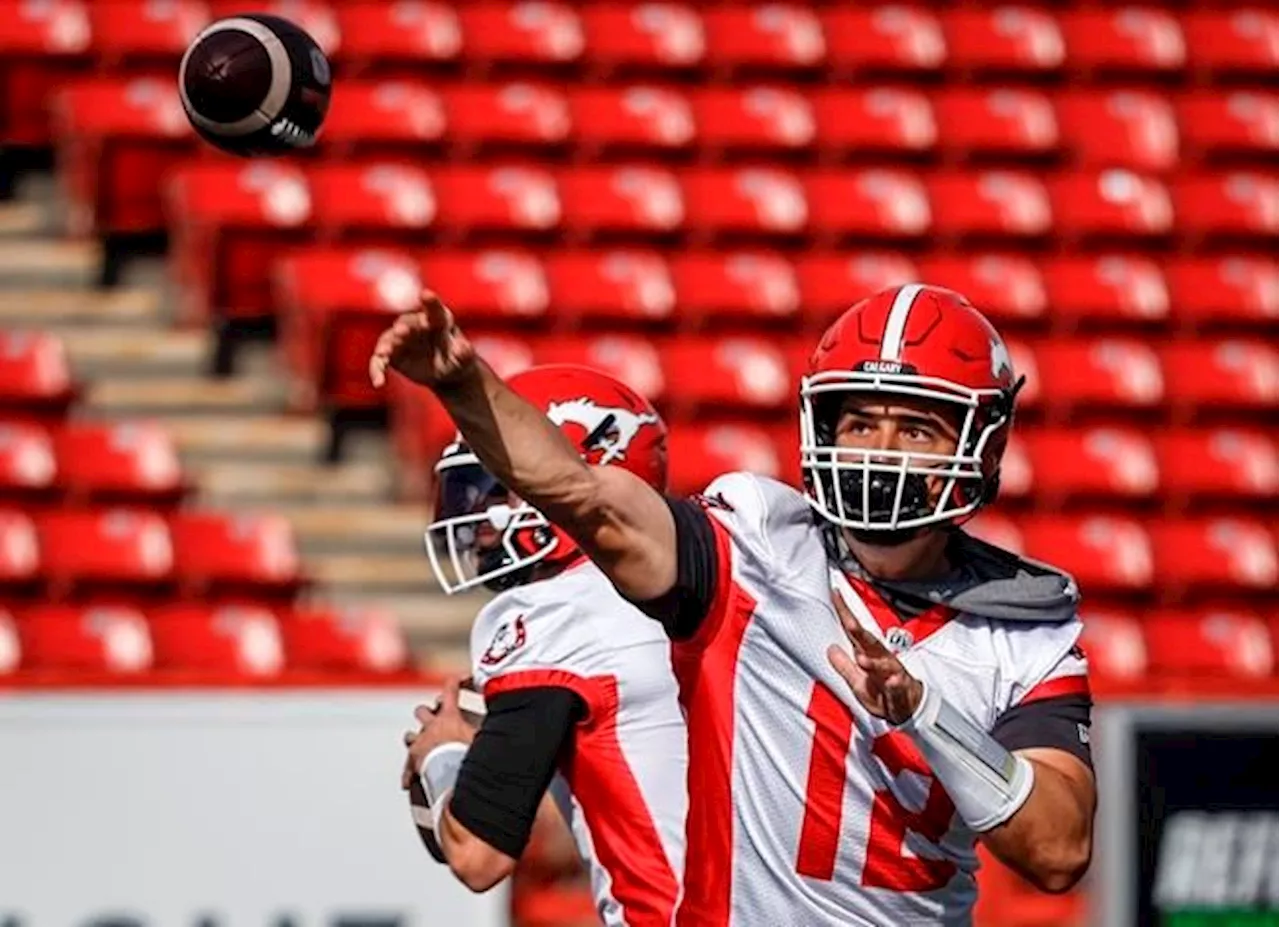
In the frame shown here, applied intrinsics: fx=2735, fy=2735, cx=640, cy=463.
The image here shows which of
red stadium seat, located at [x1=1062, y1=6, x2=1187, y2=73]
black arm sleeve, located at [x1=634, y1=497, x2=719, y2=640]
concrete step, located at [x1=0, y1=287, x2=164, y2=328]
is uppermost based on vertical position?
red stadium seat, located at [x1=1062, y1=6, x2=1187, y2=73]

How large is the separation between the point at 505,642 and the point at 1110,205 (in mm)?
7417

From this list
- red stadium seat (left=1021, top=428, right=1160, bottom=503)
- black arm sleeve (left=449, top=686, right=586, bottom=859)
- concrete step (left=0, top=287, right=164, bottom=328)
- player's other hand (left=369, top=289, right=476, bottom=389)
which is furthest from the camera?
red stadium seat (left=1021, top=428, right=1160, bottom=503)

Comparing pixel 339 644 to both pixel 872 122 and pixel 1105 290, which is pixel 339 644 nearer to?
pixel 872 122

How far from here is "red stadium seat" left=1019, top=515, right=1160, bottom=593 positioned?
9438 millimetres

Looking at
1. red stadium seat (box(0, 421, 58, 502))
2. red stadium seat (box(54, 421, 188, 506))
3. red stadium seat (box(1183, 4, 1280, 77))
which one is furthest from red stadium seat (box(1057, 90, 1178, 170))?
red stadium seat (box(0, 421, 58, 502))

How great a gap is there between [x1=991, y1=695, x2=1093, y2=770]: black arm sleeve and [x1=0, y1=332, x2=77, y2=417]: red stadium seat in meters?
5.72

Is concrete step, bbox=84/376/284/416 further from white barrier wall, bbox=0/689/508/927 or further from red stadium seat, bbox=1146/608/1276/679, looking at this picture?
white barrier wall, bbox=0/689/508/927

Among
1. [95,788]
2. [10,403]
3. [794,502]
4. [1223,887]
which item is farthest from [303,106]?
[10,403]

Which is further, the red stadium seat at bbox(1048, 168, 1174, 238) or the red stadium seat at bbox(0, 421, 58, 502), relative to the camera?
the red stadium seat at bbox(1048, 168, 1174, 238)

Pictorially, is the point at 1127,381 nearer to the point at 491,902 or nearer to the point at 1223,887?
the point at 1223,887

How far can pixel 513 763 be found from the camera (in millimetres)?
3795

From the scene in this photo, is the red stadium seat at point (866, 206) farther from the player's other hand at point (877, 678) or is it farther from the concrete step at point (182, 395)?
the player's other hand at point (877, 678)

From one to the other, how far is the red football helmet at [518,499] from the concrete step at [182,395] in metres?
5.15

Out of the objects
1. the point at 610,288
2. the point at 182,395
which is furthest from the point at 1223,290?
the point at 182,395
